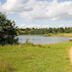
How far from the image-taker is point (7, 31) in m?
44.0

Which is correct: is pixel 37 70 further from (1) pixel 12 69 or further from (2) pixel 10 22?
(2) pixel 10 22

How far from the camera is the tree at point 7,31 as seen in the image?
4343cm

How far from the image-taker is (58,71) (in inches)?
582

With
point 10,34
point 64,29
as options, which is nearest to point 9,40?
point 10,34

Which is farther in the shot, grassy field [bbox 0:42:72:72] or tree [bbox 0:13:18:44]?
tree [bbox 0:13:18:44]

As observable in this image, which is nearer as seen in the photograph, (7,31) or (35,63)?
(35,63)

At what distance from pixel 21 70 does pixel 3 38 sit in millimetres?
28596

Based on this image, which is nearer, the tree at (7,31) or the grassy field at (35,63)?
the grassy field at (35,63)

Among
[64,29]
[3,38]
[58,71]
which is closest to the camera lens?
[58,71]

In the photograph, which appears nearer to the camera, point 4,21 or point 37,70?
point 37,70

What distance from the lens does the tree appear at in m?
43.4

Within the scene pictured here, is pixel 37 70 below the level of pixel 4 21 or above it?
below

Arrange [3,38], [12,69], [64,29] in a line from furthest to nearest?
[64,29] < [3,38] < [12,69]

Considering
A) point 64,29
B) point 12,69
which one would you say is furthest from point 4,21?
point 64,29
